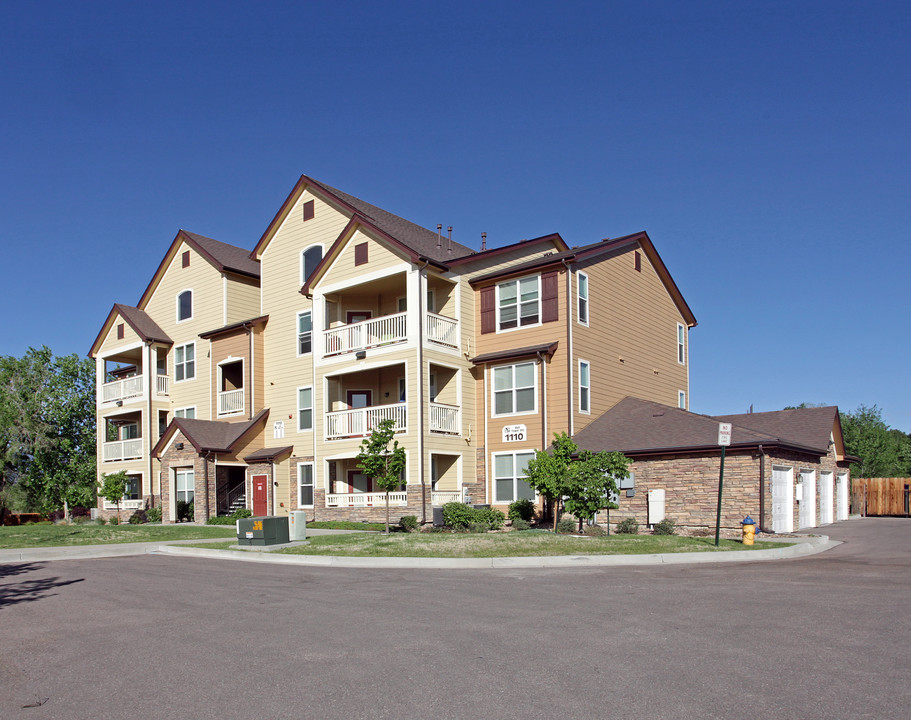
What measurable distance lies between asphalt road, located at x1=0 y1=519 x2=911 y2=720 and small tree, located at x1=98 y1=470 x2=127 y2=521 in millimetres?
25490

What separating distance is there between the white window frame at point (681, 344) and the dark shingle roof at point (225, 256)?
20181mm

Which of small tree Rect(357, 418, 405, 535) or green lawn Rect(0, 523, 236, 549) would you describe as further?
small tree Rect(357, 418, 405, 535)

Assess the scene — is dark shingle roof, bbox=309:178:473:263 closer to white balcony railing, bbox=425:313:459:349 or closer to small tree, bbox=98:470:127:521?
white balcony railing, bbox=425:313:459:349

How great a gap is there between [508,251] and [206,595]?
20623 mm

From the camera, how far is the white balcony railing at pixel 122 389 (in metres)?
41.4

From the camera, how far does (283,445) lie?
33500 millimetres

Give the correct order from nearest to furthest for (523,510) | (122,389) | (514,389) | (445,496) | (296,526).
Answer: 1. (296,526)
2. (523,510)
3. (445,496)
4. (514,389)
5. (122,389)

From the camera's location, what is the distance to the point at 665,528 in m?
23.7

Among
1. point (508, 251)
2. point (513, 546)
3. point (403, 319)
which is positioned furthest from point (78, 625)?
point (508, 251)

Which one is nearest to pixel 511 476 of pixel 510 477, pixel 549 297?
pixel 510 477

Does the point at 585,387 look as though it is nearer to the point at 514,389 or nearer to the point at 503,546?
the point at 514,389

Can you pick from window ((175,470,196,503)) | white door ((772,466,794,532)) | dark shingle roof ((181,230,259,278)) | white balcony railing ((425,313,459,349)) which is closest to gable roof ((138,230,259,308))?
dark shingle roof ((181,230,259,278))

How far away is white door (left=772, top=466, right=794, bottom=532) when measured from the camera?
24234mm

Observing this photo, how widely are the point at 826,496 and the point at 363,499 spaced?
1769 cm
